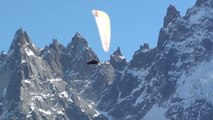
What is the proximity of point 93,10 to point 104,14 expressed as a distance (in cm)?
291

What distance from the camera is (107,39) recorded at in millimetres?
92812

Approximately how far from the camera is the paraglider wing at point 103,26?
92.0m

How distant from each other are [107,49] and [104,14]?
512 centimetres

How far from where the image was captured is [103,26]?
9325cm

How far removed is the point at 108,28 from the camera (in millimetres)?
93562

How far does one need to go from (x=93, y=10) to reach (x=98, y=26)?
9.23ft

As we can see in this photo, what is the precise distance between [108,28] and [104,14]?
66.3 inches

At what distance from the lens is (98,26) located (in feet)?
305

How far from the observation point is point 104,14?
306 ft

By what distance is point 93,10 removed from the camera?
9062 centimetres

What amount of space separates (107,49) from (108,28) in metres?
4.23

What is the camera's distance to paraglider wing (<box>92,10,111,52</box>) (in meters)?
92.0

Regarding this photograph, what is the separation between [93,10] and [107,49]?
4638mm

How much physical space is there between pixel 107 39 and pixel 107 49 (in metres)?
2.93
